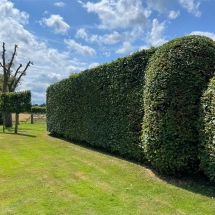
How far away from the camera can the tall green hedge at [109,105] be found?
24.0ft

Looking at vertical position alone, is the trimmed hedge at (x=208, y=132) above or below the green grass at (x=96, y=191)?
above

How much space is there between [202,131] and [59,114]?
10.2 m

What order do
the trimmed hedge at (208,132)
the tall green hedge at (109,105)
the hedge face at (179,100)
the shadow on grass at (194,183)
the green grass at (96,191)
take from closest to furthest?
the green grass at (96,191) → the trimmed hedge at (208,132) → the shadow on grass at (194,183) → the hedge face at (179,100) → the tall green hedge at (109,105)

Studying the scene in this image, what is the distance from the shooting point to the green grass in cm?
426

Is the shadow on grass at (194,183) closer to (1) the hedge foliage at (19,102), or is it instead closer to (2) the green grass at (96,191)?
(2) the green grass at (96,191)

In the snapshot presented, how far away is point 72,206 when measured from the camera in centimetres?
439

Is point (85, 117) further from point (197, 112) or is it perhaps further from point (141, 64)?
point (197, 112)

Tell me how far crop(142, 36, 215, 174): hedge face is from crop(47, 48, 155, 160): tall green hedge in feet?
4.49

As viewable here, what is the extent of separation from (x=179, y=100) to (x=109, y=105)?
3.72 m

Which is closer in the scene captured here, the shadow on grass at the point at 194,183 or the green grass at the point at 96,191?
the green grass at the point at 96,191

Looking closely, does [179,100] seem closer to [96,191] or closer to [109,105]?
[96,191]

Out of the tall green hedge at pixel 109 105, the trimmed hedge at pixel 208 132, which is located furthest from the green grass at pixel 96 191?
the tall green hedge at pixel 109 105

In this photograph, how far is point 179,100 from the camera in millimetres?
5422

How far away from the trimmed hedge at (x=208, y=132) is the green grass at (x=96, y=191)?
52cm
